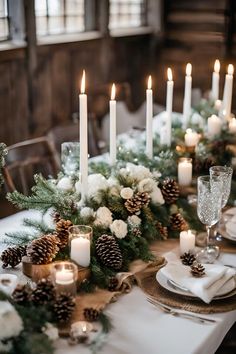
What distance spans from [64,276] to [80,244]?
0.15m

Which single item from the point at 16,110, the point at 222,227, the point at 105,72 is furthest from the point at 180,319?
the point at 105,72

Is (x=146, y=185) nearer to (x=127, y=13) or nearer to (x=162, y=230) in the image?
(x=162, y=230)

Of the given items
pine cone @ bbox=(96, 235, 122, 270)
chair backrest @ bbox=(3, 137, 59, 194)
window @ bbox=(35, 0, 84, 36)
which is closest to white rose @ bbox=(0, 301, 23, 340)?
pine cone @ bbox=(96, 235, 122, 270)

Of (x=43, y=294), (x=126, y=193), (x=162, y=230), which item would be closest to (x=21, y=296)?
(x=43, y=294)

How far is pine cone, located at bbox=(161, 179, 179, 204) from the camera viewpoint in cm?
194

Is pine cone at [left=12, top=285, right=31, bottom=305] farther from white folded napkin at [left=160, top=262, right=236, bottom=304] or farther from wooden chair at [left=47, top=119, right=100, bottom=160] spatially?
wooden chair at [left=47, top=119, right=100, bottom=160]

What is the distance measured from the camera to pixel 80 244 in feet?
5.06

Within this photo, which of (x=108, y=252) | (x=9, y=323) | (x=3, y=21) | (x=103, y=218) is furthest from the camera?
(x=3, y=21)

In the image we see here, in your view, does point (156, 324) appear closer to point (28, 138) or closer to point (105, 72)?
point (28, 138)

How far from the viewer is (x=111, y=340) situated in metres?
1.35

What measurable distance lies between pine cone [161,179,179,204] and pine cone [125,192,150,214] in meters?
0.16

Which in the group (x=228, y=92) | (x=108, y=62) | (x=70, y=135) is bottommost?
(x=70, y=135)

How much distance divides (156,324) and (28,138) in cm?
268

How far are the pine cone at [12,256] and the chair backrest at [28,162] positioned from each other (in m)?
0.78
